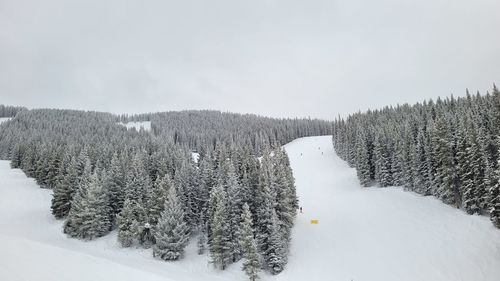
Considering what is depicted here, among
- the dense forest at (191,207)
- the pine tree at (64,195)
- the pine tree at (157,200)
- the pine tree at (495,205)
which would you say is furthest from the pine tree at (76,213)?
the pine tree at (495,205)

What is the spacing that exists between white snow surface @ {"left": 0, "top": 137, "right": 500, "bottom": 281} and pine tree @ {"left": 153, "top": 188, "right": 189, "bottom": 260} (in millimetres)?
1632

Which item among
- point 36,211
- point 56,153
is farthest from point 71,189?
point 56,153

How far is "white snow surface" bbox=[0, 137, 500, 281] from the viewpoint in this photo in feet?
73.7

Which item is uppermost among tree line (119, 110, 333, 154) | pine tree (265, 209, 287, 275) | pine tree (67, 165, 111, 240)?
tree line (119, 110, 333, 154)

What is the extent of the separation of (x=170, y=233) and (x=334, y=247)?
74.9 ft

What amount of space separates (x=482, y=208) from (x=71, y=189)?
211 feet

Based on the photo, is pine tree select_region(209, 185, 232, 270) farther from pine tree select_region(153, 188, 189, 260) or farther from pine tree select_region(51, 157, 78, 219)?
pine tree select_region(51, 157, 78, 219)

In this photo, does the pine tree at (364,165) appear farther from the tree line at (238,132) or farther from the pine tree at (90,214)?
the tree line at (238,132)

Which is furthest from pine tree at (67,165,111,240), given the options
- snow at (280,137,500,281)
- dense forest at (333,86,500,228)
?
dense forest at (333,86,500,228)

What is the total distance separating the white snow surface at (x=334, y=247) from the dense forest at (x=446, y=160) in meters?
2.54

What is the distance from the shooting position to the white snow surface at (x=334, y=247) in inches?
884


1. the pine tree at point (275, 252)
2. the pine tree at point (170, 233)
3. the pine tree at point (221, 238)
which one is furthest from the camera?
the pine tree at point (170, 233)

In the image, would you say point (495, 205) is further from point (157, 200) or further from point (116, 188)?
point (116, 188)

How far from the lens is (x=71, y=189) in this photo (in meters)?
57.2
